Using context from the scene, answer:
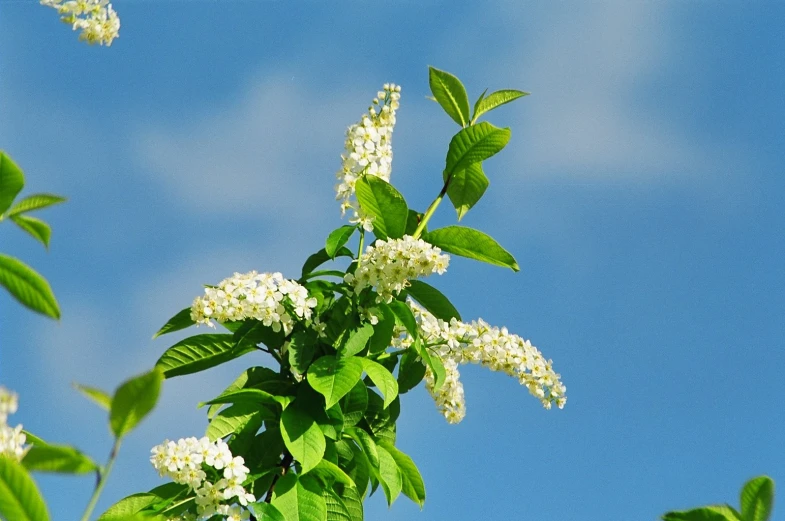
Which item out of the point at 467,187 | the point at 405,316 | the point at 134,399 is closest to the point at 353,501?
the point at 405,316

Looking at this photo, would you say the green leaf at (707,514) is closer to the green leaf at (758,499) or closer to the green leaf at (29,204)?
the green leaf at (758,499)

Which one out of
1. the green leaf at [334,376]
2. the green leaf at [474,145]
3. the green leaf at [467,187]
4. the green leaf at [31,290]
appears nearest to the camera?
the green leaf at [31,290]

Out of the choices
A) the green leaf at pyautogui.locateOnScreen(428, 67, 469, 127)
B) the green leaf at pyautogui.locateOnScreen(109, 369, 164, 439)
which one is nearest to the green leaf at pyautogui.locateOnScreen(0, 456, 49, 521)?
the green leaf at pyautogui.locateOnScreen(109, 369, 164, 439)

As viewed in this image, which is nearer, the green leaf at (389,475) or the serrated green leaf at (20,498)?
the serrated green leaf at (20,498)

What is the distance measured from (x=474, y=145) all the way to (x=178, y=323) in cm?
122

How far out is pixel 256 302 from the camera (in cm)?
241

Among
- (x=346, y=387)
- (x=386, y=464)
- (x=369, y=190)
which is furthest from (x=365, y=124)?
(x=386, y=464)

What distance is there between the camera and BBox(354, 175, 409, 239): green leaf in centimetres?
261

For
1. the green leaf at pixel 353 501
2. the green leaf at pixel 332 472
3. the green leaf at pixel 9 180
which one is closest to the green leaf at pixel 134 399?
the green leaf at pixel 9 180

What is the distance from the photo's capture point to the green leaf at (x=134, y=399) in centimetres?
77

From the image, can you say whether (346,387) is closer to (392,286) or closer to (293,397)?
(293,397)

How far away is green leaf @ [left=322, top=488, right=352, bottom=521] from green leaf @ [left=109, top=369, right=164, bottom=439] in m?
1.56

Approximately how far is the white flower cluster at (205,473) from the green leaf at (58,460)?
49.5 inches

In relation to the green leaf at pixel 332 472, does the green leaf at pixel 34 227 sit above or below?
above
